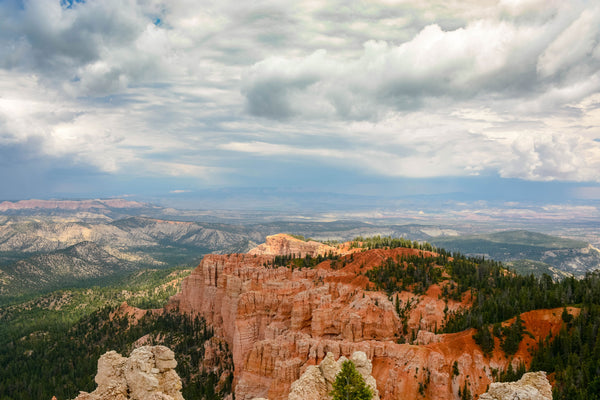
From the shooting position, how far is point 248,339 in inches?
3378

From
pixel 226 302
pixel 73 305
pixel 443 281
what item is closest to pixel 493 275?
pixel 443 281

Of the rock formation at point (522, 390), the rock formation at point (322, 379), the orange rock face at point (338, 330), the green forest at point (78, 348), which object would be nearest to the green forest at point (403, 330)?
the green forest at point (78, 348)

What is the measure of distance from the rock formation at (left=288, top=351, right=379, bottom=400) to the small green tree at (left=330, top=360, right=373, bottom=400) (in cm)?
93

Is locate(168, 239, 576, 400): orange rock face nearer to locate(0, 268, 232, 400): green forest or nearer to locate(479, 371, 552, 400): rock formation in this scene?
locate(0, 268, 232, 400): green forest

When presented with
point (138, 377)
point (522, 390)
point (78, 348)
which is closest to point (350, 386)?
point (522, 390)

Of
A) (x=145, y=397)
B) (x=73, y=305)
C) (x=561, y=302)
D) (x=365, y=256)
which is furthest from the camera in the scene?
(x=73, y=305)

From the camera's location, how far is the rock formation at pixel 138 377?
27250mm

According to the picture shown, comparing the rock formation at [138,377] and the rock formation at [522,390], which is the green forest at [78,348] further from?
the rock formation at [522,390]

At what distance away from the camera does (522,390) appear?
936 inches

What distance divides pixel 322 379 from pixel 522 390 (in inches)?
691

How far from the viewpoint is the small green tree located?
32938mm

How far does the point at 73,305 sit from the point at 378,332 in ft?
557

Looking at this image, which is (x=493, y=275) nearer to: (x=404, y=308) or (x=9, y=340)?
(x=404, y=308)

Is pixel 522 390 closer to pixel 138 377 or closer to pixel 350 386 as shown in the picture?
pixel 350 386
